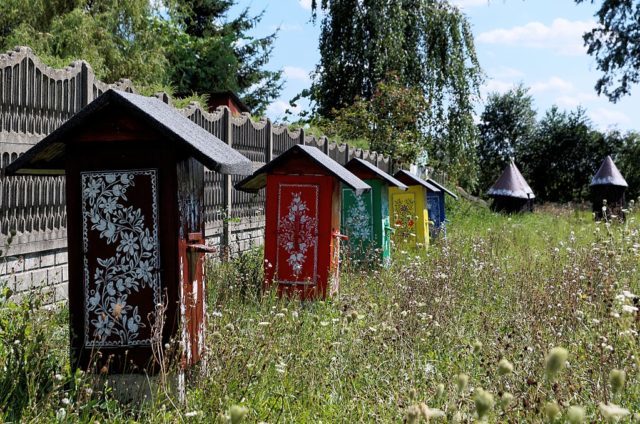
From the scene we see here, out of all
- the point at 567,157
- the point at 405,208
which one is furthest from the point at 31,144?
the point at 567,157

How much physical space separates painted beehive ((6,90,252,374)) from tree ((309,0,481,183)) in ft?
75.1

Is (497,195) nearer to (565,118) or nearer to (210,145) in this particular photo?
(565,118)

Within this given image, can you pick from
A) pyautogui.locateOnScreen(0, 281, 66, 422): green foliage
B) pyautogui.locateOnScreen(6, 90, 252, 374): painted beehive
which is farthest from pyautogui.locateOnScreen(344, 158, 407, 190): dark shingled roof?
pyautogui.locateOnScreen(0, 281, 66, 422): green foliage

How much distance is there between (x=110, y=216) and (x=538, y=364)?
8.10ft

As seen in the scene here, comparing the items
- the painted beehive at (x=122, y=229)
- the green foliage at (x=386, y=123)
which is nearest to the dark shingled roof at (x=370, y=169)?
the painted beehive at (x=122, y=229)

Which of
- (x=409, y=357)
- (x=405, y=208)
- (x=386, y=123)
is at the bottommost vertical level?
(x=409, y=357)

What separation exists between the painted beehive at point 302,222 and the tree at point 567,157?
33982 mm

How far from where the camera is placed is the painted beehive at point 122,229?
4.22 m

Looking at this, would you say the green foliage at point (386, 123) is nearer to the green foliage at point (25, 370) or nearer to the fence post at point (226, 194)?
the fence post at point (226, 194)

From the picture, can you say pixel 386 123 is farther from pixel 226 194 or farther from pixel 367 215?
pixel 367 215

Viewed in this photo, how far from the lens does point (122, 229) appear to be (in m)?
4.25

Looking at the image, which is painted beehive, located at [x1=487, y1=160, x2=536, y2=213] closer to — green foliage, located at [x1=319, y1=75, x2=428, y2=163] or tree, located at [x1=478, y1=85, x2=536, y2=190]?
green foliage, located at [x1=319, y1=75, x2=428, y2=163]

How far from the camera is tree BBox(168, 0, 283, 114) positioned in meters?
29.4

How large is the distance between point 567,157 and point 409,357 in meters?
37.9
